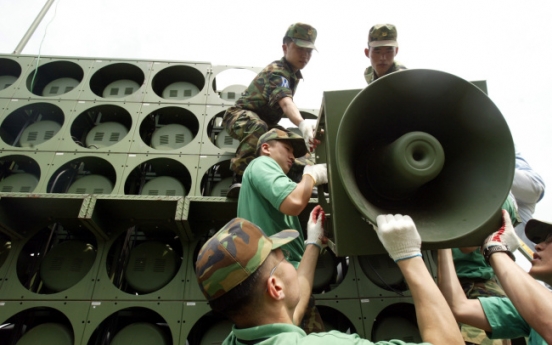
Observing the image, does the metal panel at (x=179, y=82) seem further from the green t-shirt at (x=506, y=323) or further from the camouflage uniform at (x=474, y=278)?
the green t-shirt at (x=506, y=323)

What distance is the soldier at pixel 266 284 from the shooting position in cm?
124

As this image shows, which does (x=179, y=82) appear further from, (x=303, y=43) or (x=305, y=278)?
(x=305, y=278)

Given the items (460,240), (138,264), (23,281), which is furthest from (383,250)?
(23,281)

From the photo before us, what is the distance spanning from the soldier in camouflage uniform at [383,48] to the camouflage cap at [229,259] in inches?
99.5

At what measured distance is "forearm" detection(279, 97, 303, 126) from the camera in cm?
297

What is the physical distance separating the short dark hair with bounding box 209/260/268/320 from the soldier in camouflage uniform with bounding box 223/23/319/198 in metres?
1.82

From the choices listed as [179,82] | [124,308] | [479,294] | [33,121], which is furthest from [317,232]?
[33,121]

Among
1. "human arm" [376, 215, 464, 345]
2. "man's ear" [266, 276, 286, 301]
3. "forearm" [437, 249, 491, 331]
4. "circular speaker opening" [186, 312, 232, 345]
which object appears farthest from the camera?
"circular speaker opening" [186, 312, 232, 345]

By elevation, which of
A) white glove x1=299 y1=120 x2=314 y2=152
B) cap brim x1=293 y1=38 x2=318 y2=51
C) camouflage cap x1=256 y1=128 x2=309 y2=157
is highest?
cap brim x1=293 y1=38 x2=318 y2=51

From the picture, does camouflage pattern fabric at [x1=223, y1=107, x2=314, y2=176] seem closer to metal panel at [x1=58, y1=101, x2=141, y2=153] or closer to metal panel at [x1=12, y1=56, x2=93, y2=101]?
metal panel at [x1=58, y1=101, x2=141, y2=153]

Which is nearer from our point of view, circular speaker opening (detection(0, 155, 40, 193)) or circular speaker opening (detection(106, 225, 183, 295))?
circular speaker opening (detection(106, 225, 183, 295))

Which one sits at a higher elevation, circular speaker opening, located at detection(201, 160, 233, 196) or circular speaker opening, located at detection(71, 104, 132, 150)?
circular speaker opening, located at detection(71, 104, 132, 150)

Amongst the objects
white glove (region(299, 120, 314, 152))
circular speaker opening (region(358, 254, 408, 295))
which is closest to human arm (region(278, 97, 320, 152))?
white glove (region(299, 120, 314, 152))

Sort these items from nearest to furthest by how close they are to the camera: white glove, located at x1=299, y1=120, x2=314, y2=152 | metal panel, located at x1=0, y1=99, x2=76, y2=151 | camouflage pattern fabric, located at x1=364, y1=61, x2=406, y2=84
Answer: white glove, located at x1=299, y1=120, x2=314, y2=152, camouflage pattern fabric, located at x1=364, y1=61, x2=406, y2=84, metal panel, located at x1=0, y1=99, x2=76, y2=151
